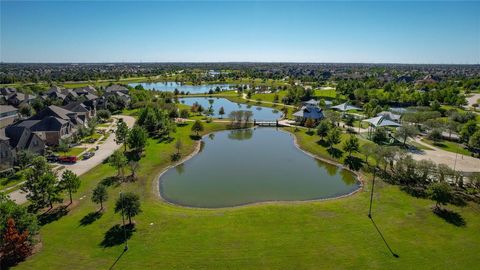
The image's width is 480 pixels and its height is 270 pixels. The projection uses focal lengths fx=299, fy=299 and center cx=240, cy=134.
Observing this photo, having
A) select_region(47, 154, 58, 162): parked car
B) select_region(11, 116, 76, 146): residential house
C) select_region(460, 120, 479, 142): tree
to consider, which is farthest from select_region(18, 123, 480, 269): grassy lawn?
A: select_region(460, 120, 479, 142): tree

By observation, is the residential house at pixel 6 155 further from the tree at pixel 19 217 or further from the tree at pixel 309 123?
the tree at pixel 309 123

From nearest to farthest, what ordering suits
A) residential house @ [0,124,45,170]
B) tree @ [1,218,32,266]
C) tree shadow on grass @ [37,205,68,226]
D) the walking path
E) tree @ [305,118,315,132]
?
tree @ [1,218,32,266], tree shadow on grass @ [37,205,68,226], residential house @ [0,124,45,170], the walking path, tree @ [305,118,315,132]

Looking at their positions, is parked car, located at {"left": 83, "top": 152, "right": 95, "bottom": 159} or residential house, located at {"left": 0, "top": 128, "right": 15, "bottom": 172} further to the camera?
parked car, located at {"left": 83, "top": 152, "right": 95, "bottom": 159}

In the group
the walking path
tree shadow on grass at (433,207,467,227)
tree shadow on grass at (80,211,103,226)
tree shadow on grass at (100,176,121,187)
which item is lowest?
tree shadow on grass at (80,211,103,226)

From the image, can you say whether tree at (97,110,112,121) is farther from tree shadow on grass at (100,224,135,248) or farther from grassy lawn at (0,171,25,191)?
tree shadow on grass at (100,224,135,248)

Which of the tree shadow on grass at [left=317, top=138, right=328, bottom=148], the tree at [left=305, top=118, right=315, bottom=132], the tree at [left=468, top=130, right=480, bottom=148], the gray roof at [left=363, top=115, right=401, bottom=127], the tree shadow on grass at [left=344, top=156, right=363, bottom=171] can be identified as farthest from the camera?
the tree at [left=305, top=118, right=315, bottom=132]

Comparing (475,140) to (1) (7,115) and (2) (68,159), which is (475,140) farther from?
(1) (7,115)

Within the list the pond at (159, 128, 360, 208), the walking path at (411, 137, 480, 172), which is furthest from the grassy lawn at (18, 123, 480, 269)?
the walking path at (411, 137, 480, 172)

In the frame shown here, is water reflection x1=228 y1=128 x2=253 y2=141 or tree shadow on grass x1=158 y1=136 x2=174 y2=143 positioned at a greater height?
tree shadow on grass x1=158 y1=136 x2=174 y2=143
